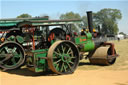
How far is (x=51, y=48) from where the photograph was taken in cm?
671

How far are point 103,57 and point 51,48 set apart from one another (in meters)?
3.13

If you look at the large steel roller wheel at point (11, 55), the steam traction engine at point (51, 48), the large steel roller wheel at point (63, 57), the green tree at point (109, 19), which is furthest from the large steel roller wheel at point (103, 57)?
the green tree at point (109, 19)

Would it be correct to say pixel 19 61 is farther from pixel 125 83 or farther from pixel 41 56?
pixel 125 83

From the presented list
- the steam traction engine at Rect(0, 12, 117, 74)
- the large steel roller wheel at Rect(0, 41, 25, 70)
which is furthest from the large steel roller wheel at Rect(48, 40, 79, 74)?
the large steel roller wheel at Rect(0, 41, 25, 70)

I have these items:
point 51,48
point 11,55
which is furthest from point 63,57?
point 11,55

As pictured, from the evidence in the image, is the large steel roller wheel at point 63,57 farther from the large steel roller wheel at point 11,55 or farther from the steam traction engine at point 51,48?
the large steel roller wheel at point 11,55

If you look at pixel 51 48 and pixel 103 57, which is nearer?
pixel 51 48

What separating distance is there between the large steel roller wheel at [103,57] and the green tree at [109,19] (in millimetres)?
55584

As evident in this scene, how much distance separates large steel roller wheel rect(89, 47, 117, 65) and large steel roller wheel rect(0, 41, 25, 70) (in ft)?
11.0

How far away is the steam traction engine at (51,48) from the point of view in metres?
6.86

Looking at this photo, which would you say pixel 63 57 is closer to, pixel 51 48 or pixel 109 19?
pixel 51 48

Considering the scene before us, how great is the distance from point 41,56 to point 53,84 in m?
1.64

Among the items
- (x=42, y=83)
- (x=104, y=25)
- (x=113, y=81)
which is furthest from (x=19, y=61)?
(x=104, y=25)

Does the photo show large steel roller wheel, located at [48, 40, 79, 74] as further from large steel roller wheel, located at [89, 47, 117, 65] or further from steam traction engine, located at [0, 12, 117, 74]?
large steel roller wheel, located at [89, 47, 117, 65]
